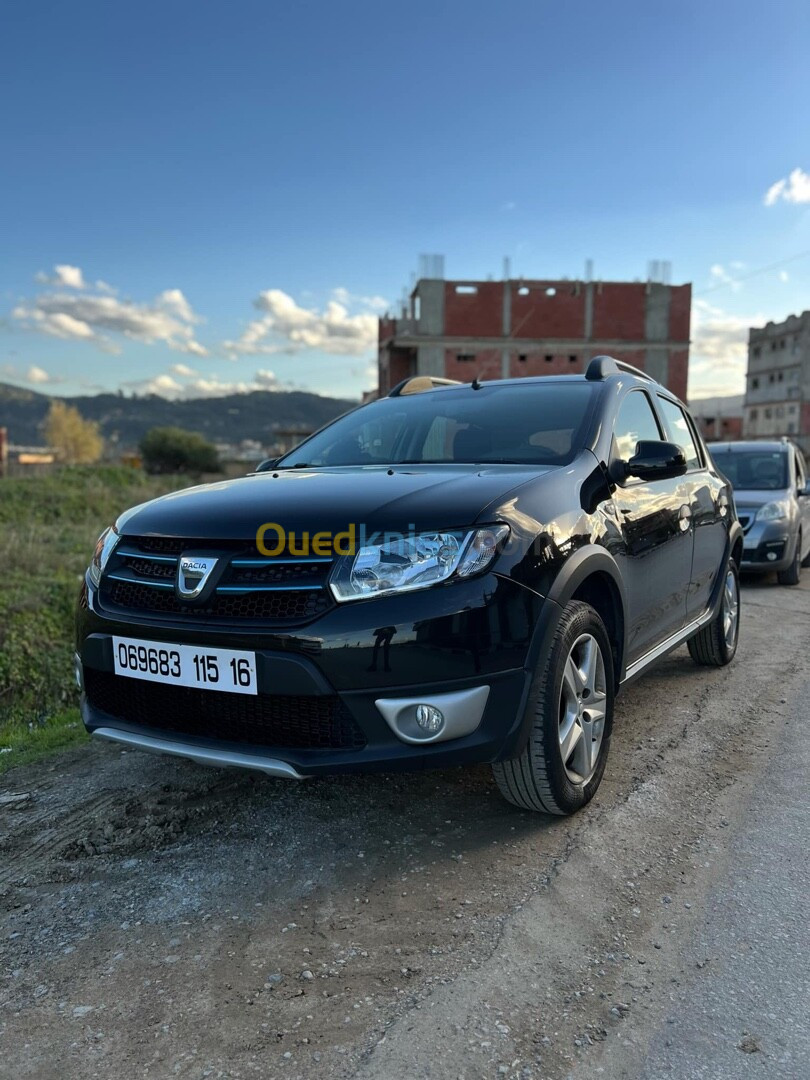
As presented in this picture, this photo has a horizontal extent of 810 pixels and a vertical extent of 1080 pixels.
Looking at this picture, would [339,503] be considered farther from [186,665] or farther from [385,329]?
[385,329]

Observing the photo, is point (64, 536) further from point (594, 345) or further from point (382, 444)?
point (594, 345)

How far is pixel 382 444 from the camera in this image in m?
3.75

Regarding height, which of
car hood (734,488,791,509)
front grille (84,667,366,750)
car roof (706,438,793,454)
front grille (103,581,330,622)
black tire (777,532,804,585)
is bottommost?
black tire (777,532,804,585)

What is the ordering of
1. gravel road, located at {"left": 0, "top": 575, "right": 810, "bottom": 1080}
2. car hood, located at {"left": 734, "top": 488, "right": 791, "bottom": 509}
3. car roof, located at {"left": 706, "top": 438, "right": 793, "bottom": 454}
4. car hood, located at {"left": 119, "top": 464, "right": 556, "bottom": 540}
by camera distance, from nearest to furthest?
gravel road, located at {"left": 0, "top": 575, "right": 810, "bottom": 1080}
car hood, located at {"left": 119, "top": 464, "right": 556, "bottom": 540}
car hood, located at {"left": 734, "top": 488, "right": 791, "bottom": 509}
car roof, located at {"left": 706, "top": 438, "right": 793, "bottom": 454}

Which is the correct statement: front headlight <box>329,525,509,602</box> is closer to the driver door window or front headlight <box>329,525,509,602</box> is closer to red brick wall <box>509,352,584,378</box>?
the driver door window

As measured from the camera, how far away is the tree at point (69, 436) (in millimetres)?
96562

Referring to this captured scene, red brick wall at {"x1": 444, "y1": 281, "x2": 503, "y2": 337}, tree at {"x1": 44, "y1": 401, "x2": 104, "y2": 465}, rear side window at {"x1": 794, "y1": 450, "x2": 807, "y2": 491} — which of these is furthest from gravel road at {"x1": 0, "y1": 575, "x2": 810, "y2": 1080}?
tree at {"x1": 44, "y1": 401, "x2": 104, "y2": 465}

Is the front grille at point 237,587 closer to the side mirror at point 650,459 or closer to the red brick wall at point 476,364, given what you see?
the side mirror at point 650,459

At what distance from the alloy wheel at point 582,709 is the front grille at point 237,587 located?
36.4 inches

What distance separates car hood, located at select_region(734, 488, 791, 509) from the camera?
8430 mm

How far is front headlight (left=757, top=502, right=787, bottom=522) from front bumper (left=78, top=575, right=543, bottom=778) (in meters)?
6.68

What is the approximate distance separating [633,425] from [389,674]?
6.73 feet

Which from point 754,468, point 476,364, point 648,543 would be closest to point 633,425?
point 648,543

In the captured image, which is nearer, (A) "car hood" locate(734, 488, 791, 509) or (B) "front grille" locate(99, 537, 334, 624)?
(B) "front grille" locate(99, 537, 334, 624)
